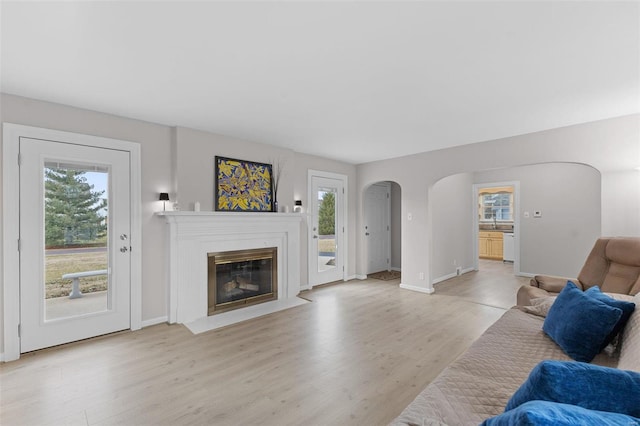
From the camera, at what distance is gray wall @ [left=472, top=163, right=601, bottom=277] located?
17.7ft

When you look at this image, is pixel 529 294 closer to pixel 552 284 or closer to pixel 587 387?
pixel 552 284

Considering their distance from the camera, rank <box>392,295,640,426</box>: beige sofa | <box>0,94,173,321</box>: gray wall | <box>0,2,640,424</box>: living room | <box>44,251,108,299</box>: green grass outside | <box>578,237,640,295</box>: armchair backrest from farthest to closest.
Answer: <box>0,94,173,321</box>: gray wall
<box>44,251,108,299</box>: green grass outside
<box>578,237,640,295</box>: armchair backrest
<box>0,2,640,424</box>: living room
<box>392,295,640,426</box>: beige sofa

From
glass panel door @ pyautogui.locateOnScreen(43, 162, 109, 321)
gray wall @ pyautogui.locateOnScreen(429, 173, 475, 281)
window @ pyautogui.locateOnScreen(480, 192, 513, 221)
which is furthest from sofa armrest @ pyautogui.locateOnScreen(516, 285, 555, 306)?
window @ pyautogui.locateOnScreen(480, 192, 513, 221)

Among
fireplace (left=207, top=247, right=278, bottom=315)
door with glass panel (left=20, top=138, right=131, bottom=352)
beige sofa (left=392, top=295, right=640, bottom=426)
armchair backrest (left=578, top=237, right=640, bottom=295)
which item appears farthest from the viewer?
fireplace (left=207, top=247, right=278, bottom=315)

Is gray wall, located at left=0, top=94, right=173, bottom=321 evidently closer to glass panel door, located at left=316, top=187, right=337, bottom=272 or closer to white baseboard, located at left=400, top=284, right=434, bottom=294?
glass panel door, located at left=316, top=187, right=337, bottom=272

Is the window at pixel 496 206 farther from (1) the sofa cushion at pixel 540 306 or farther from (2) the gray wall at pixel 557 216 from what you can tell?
(1) the sofa cushion at pixel 540 306

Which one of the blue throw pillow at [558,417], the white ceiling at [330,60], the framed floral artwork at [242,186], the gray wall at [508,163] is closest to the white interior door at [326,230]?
the gray wall at [508,163]

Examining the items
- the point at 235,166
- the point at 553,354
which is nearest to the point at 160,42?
the point at 235,166

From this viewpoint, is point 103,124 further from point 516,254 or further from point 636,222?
point 516,254

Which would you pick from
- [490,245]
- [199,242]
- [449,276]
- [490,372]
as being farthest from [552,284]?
[490,245]

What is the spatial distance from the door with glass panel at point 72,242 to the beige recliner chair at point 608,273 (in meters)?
4.21

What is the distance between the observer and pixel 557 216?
580 cm

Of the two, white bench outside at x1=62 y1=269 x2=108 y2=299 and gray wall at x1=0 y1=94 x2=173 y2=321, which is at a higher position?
gray wall at x1=0 y1=94 x2=173 y2=321

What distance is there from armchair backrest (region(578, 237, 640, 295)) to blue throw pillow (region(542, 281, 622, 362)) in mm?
1104
